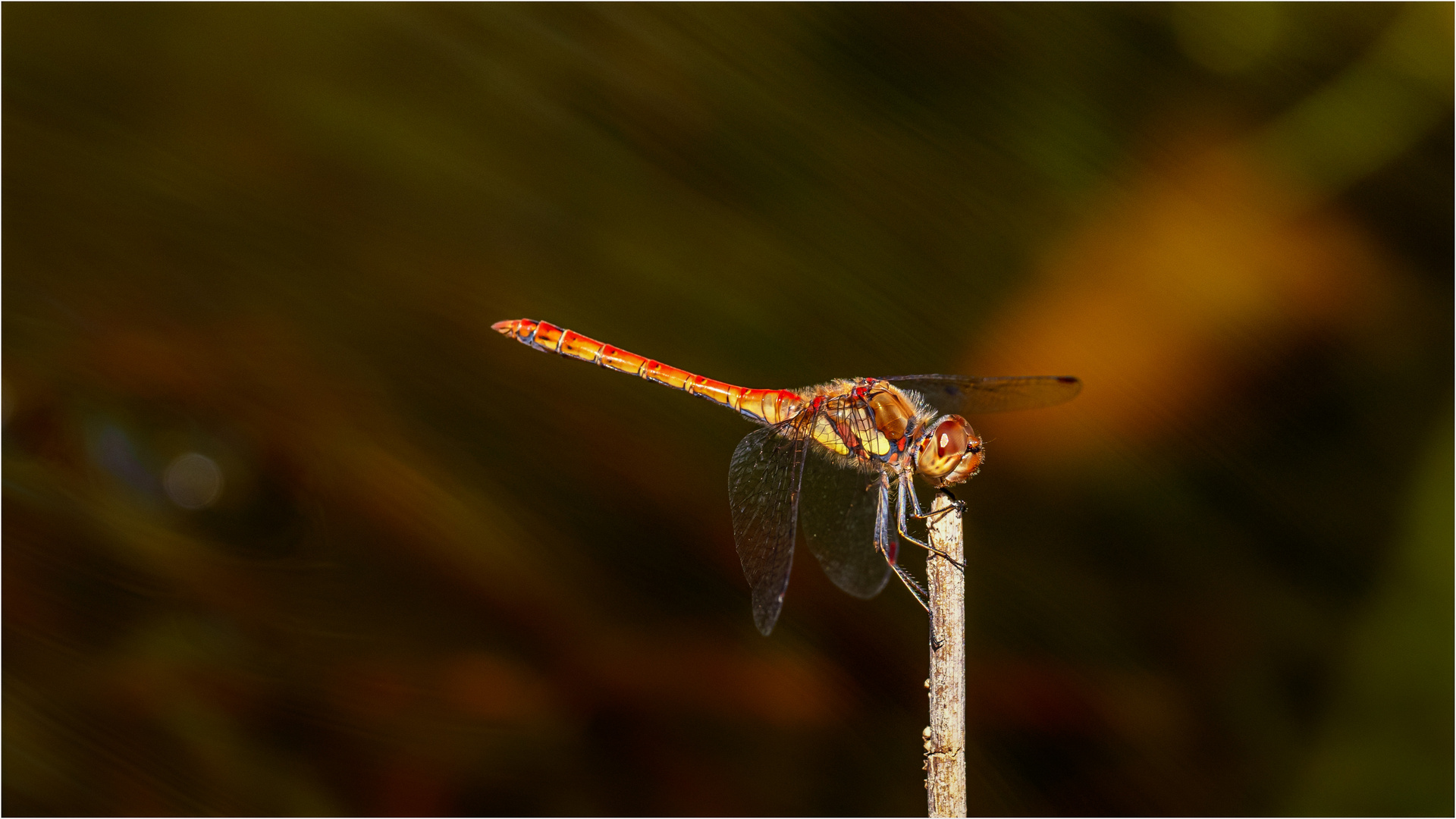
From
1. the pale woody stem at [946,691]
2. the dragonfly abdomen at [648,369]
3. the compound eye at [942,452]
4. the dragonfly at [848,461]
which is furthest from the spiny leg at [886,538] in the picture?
the pale woody stem at [946,691]

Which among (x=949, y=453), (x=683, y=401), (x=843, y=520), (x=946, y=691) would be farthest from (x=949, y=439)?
(x=683, y=401)

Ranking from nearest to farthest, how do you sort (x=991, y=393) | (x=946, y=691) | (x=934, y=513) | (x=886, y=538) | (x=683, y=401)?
(x=946, y=691) → (x=934, y=513) → (x=886, y=538) → (x=991, y=393) → (x=683, y=401)

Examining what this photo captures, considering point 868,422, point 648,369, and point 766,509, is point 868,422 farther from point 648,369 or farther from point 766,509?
point 648,369

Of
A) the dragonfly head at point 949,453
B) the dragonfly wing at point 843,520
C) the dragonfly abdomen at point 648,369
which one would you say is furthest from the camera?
the dragonfly abdomen at point 648,369

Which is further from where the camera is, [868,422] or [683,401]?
[683,401]

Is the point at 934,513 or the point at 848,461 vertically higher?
the point at 848,461

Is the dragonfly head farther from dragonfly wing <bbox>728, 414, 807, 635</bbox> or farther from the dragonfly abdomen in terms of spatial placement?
the dragonfly abdomen

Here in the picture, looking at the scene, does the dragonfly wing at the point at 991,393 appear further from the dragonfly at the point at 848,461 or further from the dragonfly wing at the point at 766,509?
the dragonfly wing at the point at 766,509

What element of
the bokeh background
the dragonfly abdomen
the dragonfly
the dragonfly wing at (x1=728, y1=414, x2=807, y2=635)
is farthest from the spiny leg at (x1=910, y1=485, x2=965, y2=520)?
the bokeh background

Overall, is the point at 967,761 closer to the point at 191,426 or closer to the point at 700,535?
the point at 700,535
